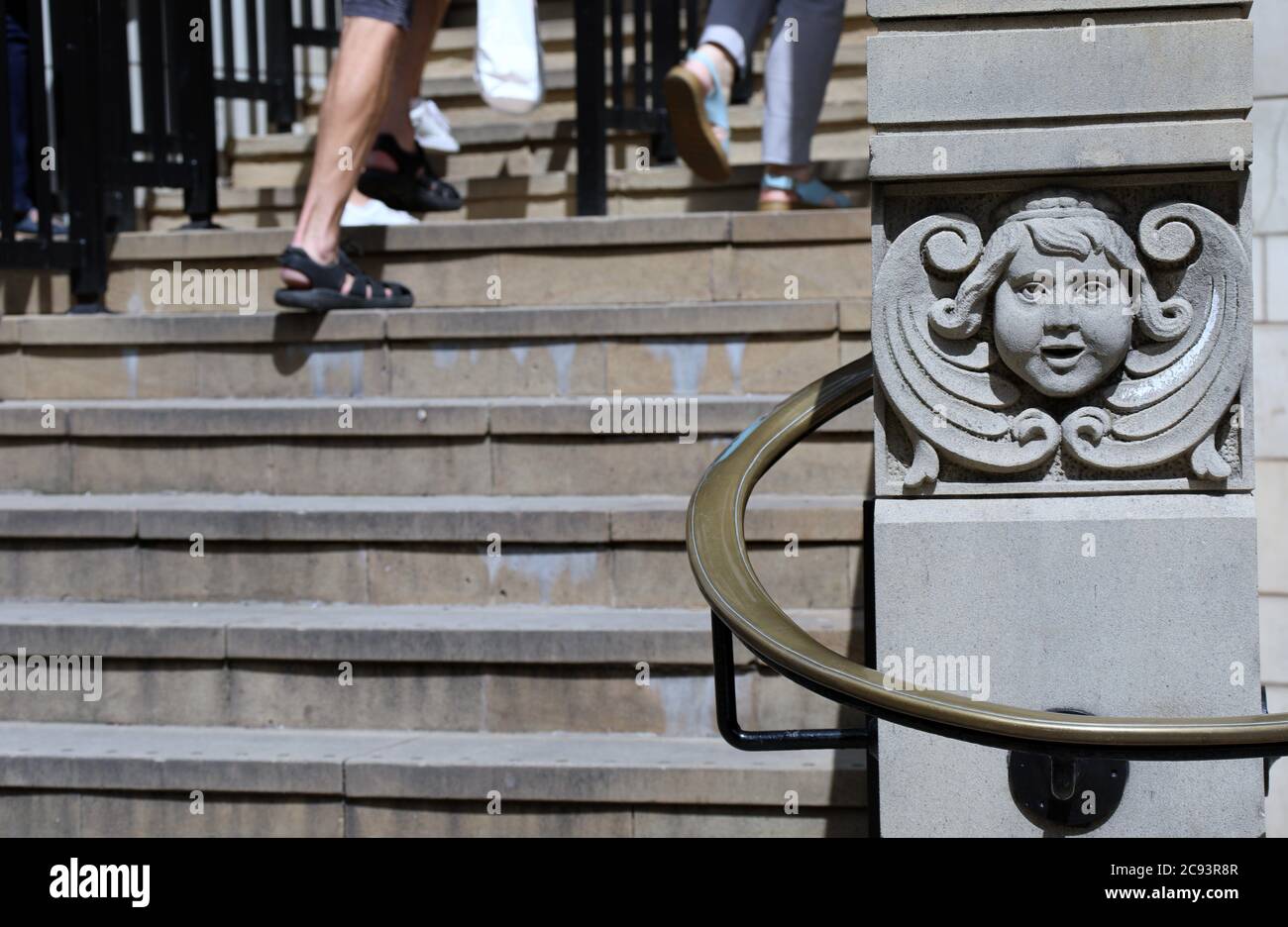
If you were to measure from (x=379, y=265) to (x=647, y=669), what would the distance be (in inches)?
86.7

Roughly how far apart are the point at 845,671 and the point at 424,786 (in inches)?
61.3

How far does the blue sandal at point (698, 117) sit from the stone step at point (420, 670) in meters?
1.97

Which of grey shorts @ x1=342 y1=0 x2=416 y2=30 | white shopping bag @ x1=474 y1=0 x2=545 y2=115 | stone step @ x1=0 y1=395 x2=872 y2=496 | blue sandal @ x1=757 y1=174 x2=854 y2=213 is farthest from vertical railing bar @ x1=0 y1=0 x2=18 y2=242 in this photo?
blue sandal @ x1=757 y1=174 x2=854 y2=213

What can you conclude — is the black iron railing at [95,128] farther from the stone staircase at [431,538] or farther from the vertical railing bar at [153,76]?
the stone staircase at [431,538]

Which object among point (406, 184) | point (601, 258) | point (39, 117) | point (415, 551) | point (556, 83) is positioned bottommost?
point (415, 551)

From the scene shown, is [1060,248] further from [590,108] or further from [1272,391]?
[590,108]

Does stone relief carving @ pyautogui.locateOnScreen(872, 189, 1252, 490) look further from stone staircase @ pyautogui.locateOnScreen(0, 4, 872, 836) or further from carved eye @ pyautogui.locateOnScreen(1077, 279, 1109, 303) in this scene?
stone staircase @ pyautogui.locateOnScreen(0, 4, 872, 836)

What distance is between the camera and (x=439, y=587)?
410cm

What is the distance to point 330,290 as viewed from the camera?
4.86 m

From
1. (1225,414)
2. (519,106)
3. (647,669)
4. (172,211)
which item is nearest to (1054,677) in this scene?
(1225,414)

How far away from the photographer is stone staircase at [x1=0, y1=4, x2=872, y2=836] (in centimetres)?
358

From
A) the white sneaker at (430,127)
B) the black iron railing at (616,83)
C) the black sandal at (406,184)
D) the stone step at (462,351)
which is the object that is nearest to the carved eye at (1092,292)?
the stone step at (462,351)

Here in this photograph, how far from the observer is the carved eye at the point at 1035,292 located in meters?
2.53

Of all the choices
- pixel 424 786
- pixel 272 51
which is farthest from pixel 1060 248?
pixel 272 51
